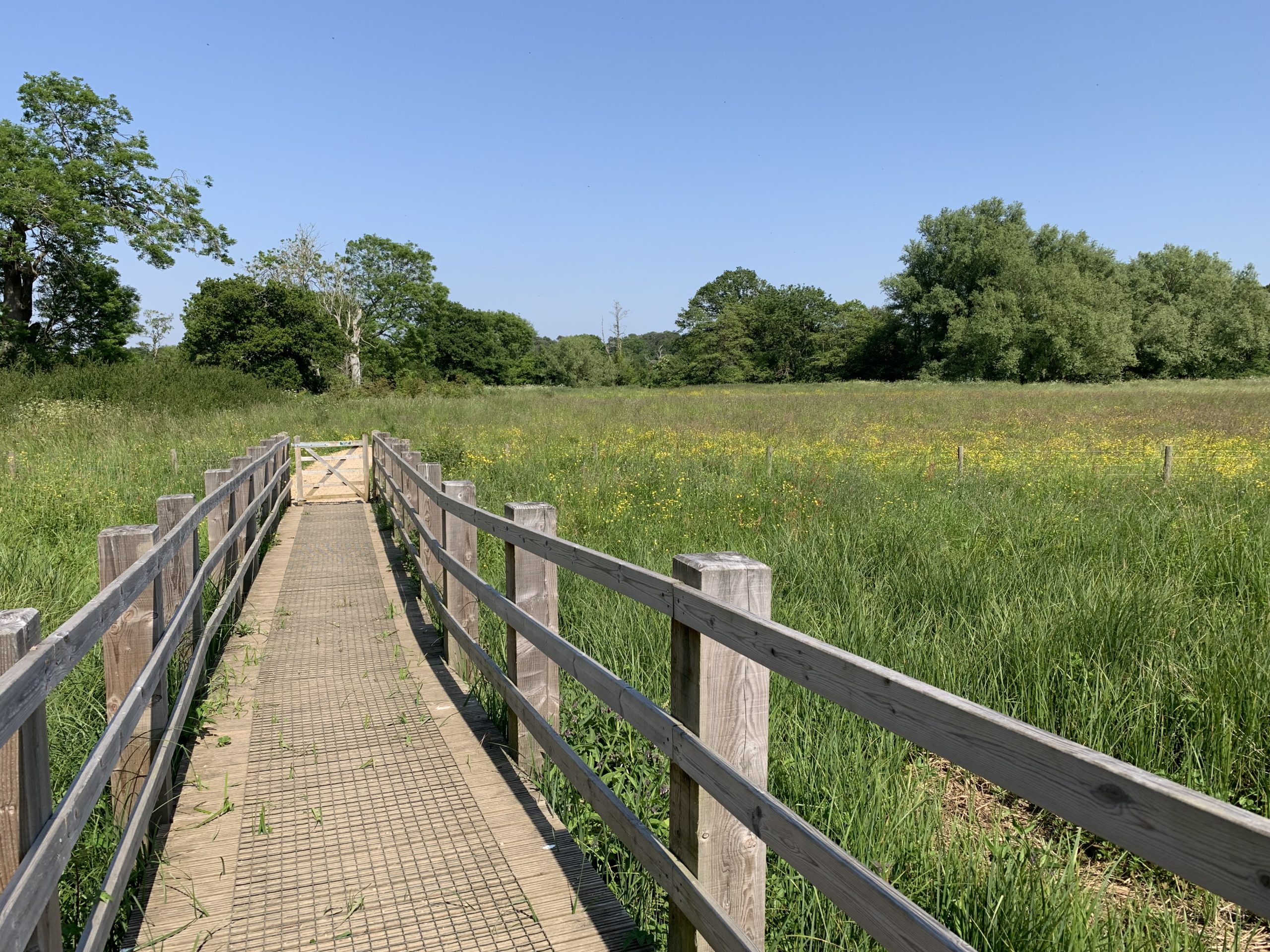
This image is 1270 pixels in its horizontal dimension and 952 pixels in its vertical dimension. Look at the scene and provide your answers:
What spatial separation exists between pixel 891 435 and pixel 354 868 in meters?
20.2

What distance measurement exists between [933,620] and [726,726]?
12.2 ft

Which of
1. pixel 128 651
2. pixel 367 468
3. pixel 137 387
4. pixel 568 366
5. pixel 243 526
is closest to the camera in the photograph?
pixel 128 651

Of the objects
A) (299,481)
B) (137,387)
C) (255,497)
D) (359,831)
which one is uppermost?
(137,387)

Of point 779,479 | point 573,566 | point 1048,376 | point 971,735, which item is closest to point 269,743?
point 573,566

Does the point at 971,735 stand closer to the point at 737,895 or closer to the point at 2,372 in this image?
the point at 737,895

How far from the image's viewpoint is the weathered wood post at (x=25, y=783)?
189 cm

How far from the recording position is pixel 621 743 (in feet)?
13.4

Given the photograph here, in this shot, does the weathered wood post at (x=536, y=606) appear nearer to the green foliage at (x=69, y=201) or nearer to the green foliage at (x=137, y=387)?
the green foliage at (x=137, y=387)

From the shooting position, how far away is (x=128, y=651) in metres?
3.28

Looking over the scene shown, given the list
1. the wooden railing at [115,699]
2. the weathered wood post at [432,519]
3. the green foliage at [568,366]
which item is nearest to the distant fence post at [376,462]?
the weathered wood post at [432,519]

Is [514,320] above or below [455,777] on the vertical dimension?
above

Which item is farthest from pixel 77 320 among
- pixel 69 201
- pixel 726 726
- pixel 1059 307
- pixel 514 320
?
pixel 514 320

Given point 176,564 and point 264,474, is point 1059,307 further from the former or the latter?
point 176,564

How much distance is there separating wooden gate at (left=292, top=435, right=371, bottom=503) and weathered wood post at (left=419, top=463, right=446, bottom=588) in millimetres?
8732
